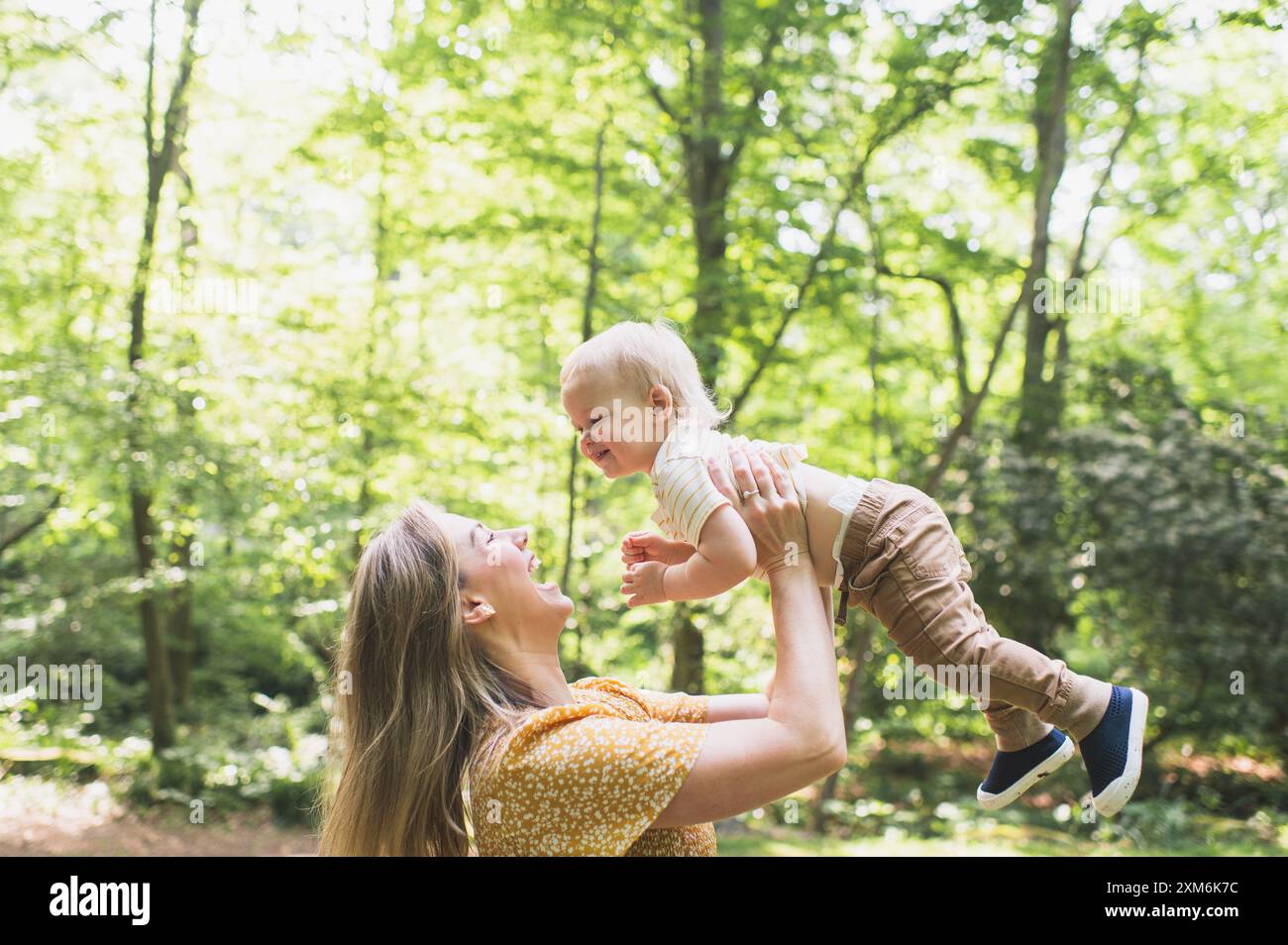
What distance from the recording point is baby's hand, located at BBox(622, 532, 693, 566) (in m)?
2.13

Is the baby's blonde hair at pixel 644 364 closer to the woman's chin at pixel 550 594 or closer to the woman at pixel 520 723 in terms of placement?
the woman at pixel 520 723

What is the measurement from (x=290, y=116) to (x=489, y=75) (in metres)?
2.33

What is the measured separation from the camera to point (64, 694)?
962 centimetres

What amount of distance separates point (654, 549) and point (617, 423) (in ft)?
0.94

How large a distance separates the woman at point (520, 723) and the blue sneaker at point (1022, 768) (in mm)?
626

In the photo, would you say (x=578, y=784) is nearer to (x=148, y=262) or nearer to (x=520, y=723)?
(x=520, y=723)

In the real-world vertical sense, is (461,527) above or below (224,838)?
above

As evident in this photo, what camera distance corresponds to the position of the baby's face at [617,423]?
214cm

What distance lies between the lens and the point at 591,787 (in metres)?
1.60

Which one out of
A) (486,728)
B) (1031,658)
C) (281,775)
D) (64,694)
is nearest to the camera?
(486,728)

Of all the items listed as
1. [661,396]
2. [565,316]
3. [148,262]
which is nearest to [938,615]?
[661,396]

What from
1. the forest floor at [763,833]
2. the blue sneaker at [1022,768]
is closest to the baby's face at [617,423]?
the blue sneaker at [1022,768]
